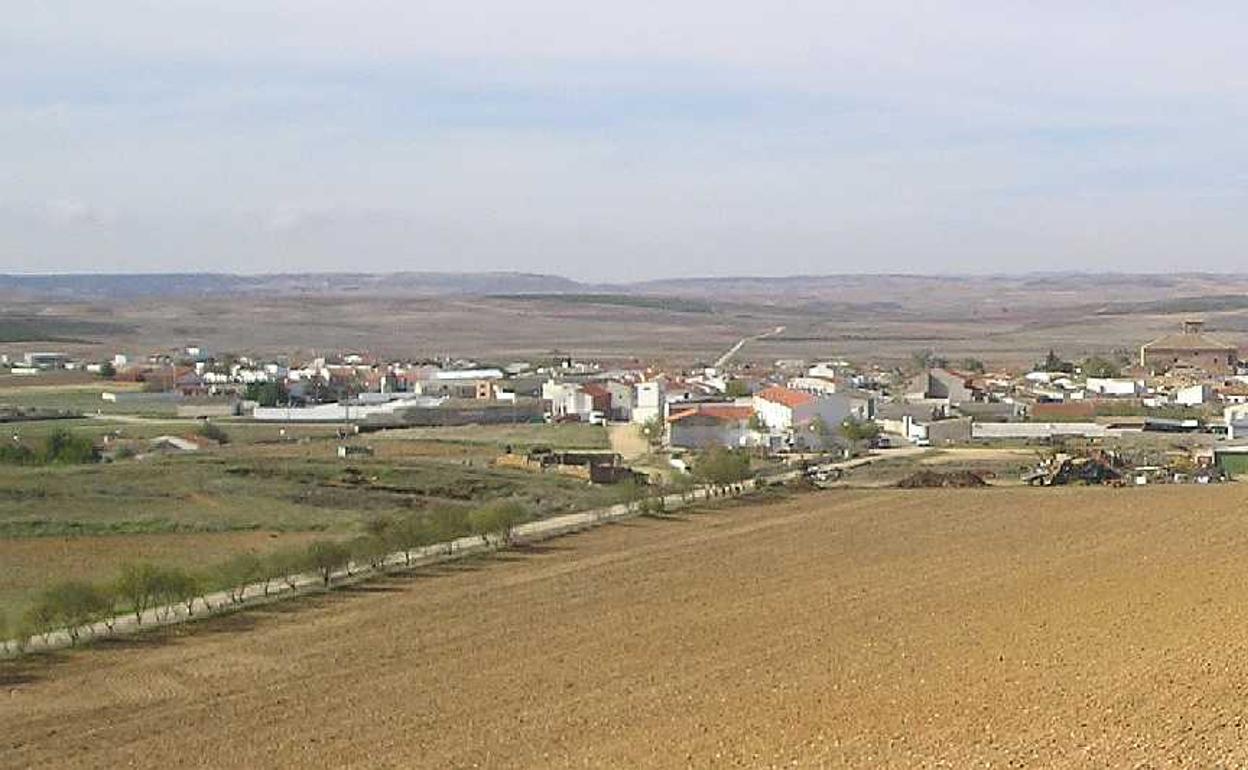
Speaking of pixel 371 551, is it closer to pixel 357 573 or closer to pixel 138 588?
pixel 357 573

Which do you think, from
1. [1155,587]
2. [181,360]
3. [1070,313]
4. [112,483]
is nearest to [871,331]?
[1070,313]

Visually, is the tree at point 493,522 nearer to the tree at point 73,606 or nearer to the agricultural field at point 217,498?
the agricultural field at point 217,498

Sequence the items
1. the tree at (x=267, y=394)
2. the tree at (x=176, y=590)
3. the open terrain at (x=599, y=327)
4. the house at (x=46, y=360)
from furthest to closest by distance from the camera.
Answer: the open terrain at (x=599, y=327) < the house at (x=46, y=360) < the tree at (x=267, y=394) < the tree at (x=176, y=590)

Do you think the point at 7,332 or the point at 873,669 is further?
the point at 7,332

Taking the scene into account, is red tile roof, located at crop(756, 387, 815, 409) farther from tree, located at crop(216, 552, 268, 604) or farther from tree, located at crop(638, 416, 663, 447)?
tree, located at crop(216, 552, 268, 604)

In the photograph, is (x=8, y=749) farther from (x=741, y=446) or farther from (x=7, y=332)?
(x=7, y=332)

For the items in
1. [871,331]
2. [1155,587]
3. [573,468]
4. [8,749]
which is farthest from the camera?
[871,331]

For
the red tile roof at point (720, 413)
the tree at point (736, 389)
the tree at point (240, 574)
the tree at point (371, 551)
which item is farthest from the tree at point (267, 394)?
the tree at point (240, 574)
